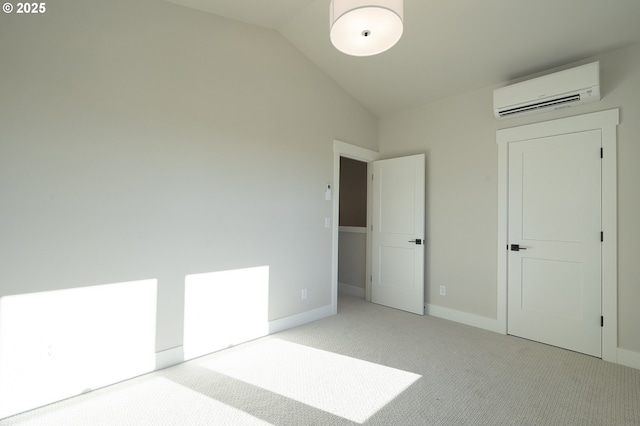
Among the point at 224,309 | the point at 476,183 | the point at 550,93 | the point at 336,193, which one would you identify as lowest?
the point at 224,309

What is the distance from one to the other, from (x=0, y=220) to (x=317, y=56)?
3.16m

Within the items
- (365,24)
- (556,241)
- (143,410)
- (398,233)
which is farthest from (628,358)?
(143,410)

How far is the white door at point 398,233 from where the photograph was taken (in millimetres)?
3869

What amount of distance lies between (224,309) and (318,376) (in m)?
1.08

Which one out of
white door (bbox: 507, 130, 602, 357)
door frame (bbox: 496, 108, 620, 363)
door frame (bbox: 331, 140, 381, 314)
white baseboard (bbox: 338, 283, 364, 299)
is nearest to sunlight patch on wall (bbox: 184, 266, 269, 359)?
door frame (bbox: 331, 140, 381, 314)

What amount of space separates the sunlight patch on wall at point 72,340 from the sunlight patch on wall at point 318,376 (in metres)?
0.63

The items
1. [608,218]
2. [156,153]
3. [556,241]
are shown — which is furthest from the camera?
[556,241]

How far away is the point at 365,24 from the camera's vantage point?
5.02 feet

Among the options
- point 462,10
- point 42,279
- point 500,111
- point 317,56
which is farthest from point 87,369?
point 500,111

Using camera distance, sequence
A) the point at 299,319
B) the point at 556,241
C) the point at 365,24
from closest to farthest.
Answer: the point at 365,24 < the point at 556,241 < the point at 299,319

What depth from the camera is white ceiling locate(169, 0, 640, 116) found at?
2.42m

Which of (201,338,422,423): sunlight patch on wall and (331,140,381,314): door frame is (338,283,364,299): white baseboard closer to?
(331,140,381,314): door frame

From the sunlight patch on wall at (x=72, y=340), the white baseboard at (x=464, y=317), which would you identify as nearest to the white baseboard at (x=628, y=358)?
the white baseboard at (x=464, y=317)

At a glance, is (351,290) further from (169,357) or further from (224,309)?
(169,357)
